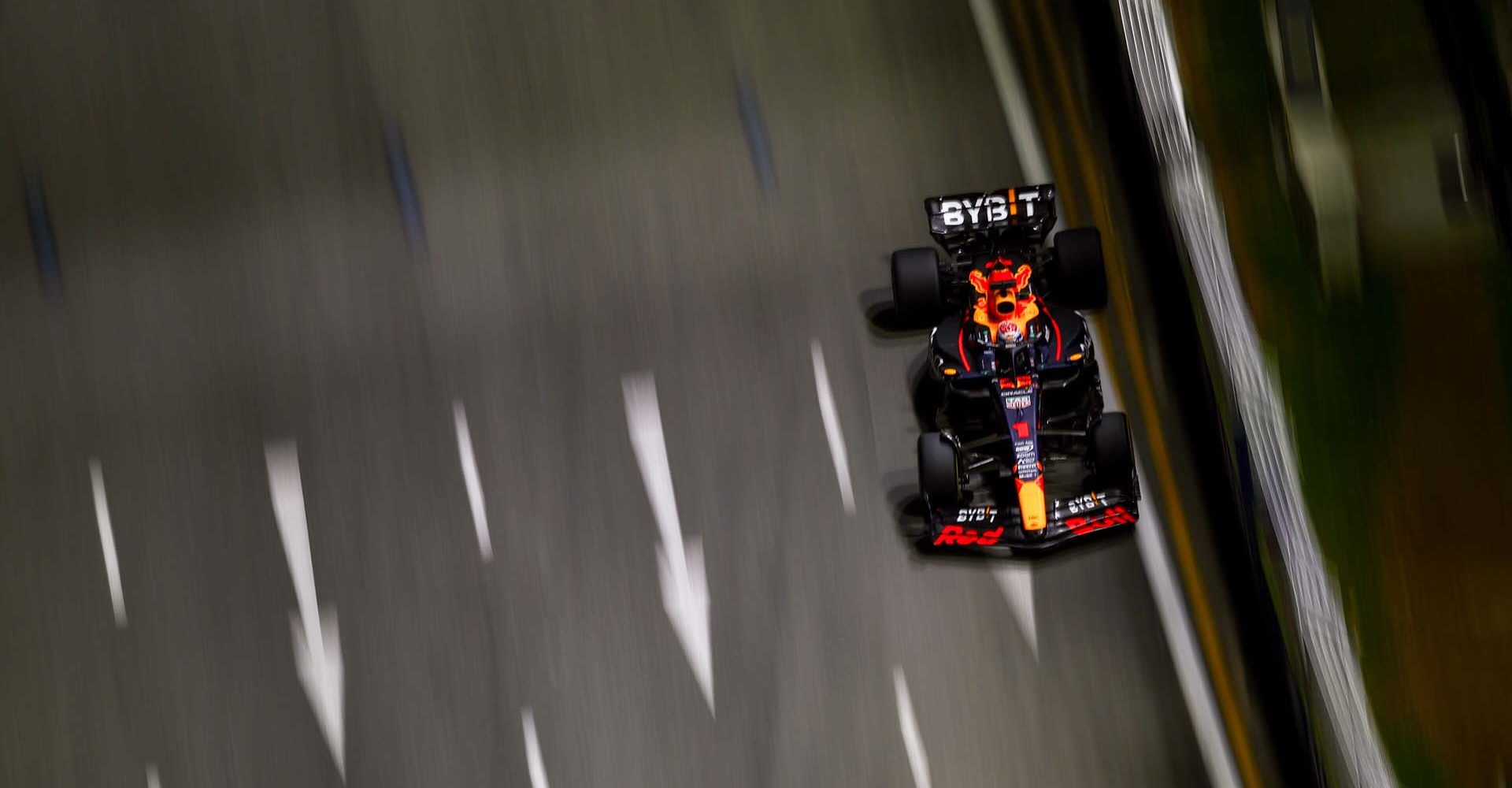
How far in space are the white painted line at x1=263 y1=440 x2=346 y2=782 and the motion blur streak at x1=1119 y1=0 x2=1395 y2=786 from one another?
65.0 inches

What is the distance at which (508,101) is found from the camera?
2182mm

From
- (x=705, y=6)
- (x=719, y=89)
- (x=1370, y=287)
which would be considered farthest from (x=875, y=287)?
(x=1370, y=287)

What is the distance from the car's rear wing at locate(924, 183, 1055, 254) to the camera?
185cm

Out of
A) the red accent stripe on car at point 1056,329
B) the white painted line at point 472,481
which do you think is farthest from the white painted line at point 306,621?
the red accent stripe on car at point 1056,329

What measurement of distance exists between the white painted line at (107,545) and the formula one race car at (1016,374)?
1.58m

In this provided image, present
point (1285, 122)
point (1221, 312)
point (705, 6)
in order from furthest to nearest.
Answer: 1. point (705, 6)
2. point (1221, 312)
3. point (1285, 122)

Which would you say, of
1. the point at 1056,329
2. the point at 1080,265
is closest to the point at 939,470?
the point at 1056,329

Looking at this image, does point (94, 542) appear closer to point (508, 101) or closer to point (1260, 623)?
point (508, 101)

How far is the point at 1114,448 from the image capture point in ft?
5.98

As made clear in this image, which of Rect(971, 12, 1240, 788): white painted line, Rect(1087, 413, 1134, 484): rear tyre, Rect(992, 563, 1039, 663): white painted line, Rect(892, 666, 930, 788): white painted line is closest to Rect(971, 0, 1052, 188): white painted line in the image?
Rect(971, 12, 1240, 788): white painted line

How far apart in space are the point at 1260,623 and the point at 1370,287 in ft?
2.88

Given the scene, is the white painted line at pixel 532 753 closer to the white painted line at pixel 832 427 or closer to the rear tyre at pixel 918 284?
the white painted line at pixel 832 427

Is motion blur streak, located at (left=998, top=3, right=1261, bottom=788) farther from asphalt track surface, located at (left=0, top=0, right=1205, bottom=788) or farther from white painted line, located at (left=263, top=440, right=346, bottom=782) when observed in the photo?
white painted line, located at (left=263, top=440, right=346, bottom=782)

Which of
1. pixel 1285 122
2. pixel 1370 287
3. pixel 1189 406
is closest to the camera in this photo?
pixel 1370 287
